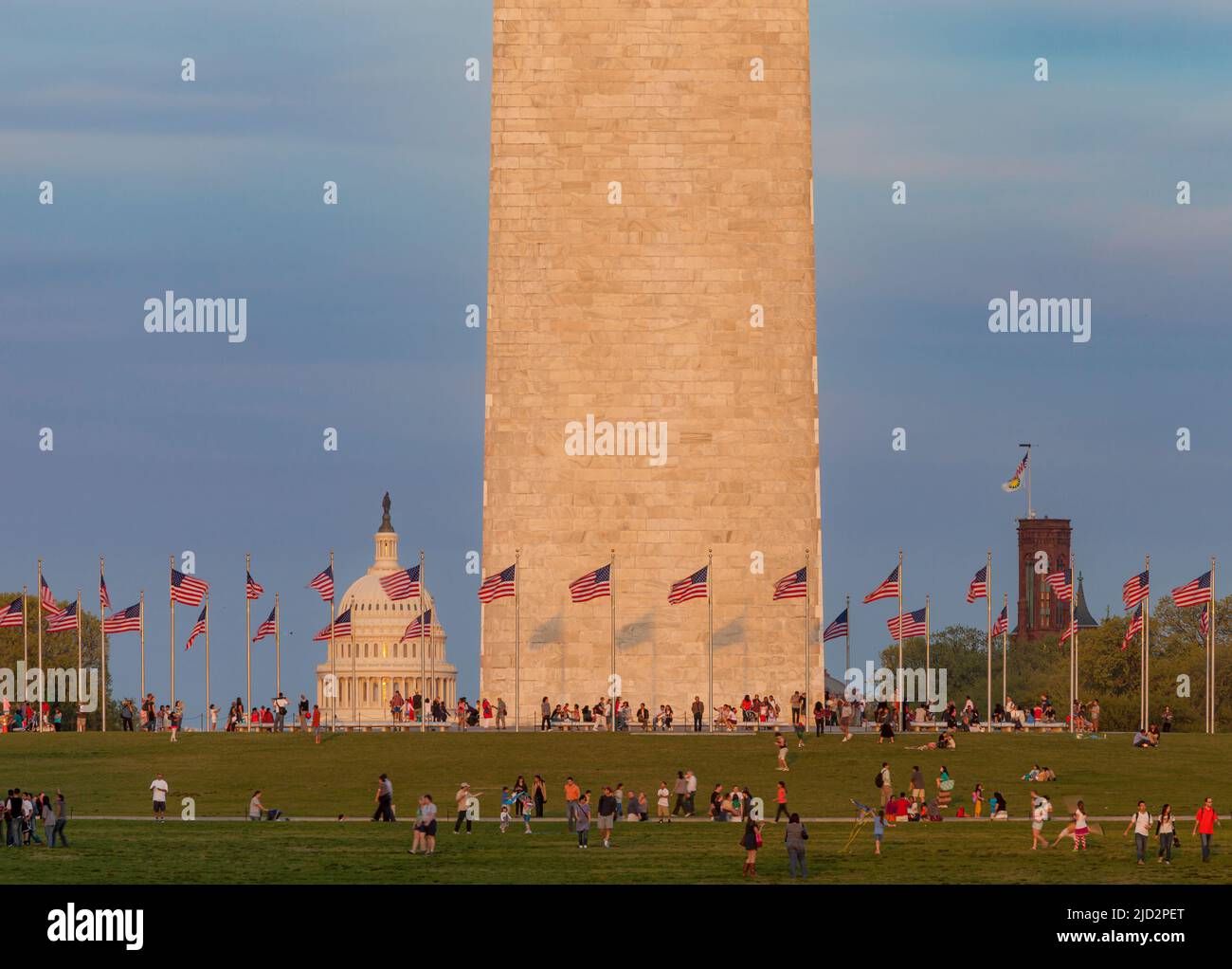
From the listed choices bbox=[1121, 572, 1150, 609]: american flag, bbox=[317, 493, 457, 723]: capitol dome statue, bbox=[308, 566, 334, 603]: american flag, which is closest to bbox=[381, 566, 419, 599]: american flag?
Result: bbox=[308, 566, 334, 603]: american flag

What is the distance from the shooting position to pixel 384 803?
59125 mm

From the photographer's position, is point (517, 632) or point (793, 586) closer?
point (793, 586)

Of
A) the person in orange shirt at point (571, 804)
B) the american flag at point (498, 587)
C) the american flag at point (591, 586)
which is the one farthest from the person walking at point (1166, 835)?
the american flag at point (498, 587)

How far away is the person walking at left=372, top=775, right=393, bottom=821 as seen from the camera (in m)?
58.6

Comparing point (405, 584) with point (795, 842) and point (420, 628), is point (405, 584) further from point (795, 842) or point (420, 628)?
point (795, 842)

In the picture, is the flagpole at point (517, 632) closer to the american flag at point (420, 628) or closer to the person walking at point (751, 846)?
the american flag at point (420, 628)

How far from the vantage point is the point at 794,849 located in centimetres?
4762

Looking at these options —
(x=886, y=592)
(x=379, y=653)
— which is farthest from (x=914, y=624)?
(x=379, y=653)

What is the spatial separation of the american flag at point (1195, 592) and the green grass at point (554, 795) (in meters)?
3.94

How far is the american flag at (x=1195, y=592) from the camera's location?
74506 mm

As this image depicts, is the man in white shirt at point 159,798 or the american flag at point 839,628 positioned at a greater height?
the american flag at point 839,628

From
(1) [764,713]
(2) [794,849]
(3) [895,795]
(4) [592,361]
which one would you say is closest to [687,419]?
(4) [592,361]

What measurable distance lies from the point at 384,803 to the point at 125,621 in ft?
66.3
